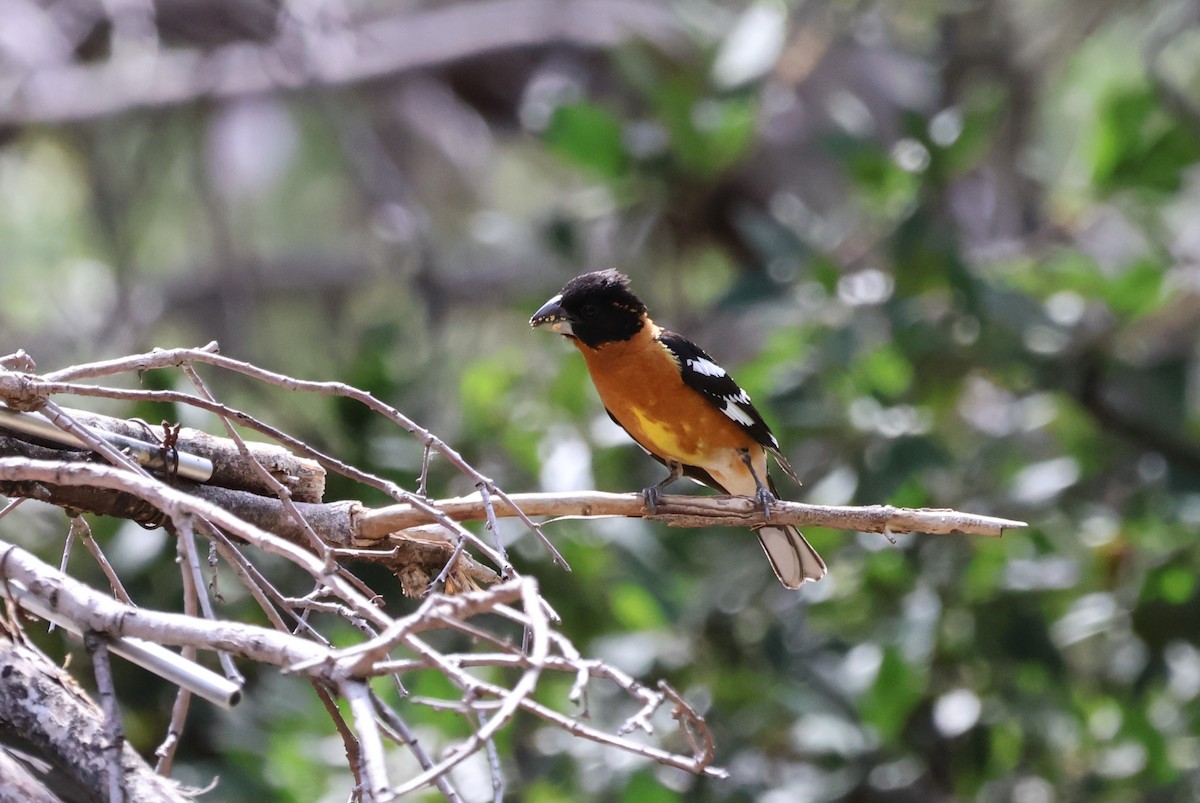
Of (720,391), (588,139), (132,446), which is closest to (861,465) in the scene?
(720,391)

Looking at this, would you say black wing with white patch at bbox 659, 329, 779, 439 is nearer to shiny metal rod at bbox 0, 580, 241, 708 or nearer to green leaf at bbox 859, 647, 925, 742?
green leaf at bbox 859, 647, 925, 742

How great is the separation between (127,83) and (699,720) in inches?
252

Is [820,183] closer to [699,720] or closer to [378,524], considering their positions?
[378,524]

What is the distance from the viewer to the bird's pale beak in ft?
13.9

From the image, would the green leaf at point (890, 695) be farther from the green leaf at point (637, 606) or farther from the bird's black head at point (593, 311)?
the bird's black head at point (593, 311)

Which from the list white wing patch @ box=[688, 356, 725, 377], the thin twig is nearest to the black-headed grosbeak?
white wing patch @ box=[688, 356, 725, 377]

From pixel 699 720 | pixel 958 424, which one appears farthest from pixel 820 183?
pixel 699 720

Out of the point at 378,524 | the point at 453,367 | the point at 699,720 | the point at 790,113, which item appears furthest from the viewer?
the point at 790,113

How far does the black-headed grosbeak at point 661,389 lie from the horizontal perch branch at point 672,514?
1393 mm

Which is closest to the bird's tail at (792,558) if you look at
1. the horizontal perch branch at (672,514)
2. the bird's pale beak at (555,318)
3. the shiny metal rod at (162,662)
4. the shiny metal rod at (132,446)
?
the bird's pale beak at (555,318)

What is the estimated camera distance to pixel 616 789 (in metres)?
4.88

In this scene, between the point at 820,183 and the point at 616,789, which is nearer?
the point at 616,789

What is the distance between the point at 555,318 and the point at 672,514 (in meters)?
1.58

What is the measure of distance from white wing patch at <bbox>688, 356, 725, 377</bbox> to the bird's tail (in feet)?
1.83
